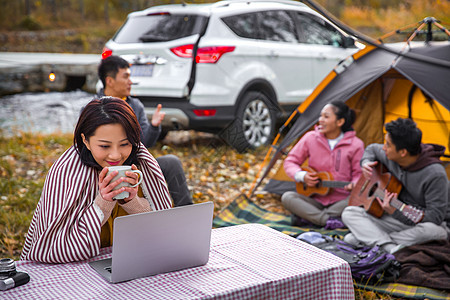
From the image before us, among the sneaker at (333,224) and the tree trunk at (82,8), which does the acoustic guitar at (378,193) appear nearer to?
the sneaker at (333,224)

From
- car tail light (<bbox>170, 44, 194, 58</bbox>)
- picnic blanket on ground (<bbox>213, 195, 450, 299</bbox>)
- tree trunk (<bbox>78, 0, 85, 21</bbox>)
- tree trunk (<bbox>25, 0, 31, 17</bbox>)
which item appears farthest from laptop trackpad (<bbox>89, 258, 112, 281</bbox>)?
tree trunk (<bbox>78, 0, 85, 21</bbox>)

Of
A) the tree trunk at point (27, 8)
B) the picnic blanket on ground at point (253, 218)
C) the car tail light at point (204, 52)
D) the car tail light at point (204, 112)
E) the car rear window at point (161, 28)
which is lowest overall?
the picnic blanket on ground at point (253, 218)

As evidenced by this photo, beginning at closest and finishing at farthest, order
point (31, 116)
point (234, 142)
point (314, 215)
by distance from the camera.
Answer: point (314, 215)
point (234, 142)
point (31, 116)

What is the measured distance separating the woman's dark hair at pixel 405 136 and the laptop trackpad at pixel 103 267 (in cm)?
213

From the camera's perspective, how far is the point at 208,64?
5.53 m

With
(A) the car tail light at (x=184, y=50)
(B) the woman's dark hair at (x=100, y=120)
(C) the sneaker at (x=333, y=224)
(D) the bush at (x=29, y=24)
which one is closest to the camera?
(B) the woman's dark hair at (x=100, y=120)

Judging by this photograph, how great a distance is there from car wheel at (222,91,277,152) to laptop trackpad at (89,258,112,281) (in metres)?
4.21

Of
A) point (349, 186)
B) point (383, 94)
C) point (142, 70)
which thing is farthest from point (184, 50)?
point (349, 186)

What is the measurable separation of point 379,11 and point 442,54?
988 cm

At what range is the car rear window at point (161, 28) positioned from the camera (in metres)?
5.56

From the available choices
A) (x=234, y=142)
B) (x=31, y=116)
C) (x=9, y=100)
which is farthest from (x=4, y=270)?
(x=9, y=100)

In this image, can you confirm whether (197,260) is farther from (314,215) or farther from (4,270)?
(314,215)

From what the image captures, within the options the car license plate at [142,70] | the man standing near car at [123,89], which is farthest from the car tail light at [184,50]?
the man standing near car at [123,89]

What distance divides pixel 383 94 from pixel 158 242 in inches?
148
